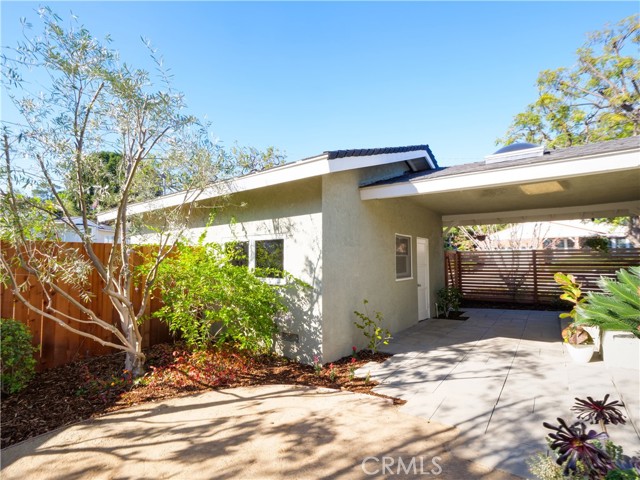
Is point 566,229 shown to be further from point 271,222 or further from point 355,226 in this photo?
point 271,222

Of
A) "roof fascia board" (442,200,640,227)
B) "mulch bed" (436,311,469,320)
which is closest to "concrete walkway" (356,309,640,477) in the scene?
"mulch bed" (436,311,469,320)

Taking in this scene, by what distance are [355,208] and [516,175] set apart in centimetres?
277

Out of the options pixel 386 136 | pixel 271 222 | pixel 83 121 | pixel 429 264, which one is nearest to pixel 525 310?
pixel 429 264

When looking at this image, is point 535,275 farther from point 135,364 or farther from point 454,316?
point 135,364

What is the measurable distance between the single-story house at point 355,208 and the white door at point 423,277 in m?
0.81

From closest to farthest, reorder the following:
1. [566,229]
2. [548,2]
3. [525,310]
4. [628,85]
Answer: [548,2]
[525,310]
[628,85]
[566,229]

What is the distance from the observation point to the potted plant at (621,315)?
3.31 m

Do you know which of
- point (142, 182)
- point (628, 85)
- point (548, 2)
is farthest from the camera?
point (628, 85)

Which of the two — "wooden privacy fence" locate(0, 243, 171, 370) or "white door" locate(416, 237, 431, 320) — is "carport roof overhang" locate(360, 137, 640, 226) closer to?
"white door" locate(416, 237, 431, 320)

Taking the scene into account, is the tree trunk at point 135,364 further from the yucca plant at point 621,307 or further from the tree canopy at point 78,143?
the yucca plant at point 621,307

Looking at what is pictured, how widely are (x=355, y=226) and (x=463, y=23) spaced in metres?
5.81

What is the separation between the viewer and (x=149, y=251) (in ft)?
19.7

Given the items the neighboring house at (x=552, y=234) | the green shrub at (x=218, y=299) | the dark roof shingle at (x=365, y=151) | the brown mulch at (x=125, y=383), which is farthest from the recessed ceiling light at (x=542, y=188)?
the neighboring house at (x=552, y=234)

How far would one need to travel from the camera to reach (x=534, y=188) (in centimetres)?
660
